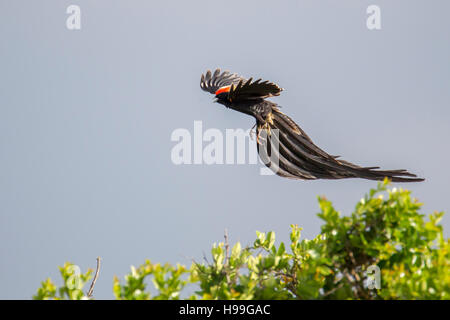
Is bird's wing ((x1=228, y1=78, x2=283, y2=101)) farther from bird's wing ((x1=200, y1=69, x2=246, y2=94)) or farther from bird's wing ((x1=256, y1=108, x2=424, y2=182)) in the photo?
bird's wing ((x1=200, y1=69, x2=246, y2=94))

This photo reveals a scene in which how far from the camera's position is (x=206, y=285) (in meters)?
5.78

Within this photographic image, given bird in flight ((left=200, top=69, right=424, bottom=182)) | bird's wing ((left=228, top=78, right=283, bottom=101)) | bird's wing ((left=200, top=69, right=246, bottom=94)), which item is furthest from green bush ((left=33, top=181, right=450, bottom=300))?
bird's wing ((left=200, top=69, right=246, bottom=94))

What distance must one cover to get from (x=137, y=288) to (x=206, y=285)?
1197 millimetres

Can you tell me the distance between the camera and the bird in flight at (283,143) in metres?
6.97

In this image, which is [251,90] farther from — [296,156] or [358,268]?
A: [358,268]

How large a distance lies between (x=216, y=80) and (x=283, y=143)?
2.41 m

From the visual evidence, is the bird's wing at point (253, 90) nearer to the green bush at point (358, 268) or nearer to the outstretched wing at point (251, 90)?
the outstretched wing at point (251, 90)

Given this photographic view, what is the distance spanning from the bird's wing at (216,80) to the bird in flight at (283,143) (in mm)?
1077

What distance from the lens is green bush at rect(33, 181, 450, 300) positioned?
4758 mm

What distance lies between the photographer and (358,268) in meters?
5.53

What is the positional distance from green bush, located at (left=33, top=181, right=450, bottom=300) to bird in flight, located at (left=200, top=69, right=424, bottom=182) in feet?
5.41

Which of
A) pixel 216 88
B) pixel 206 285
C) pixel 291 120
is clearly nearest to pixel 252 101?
pixel 291 120

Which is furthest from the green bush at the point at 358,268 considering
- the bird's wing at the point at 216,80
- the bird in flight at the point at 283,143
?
the bird's wing at the point at 216,80
